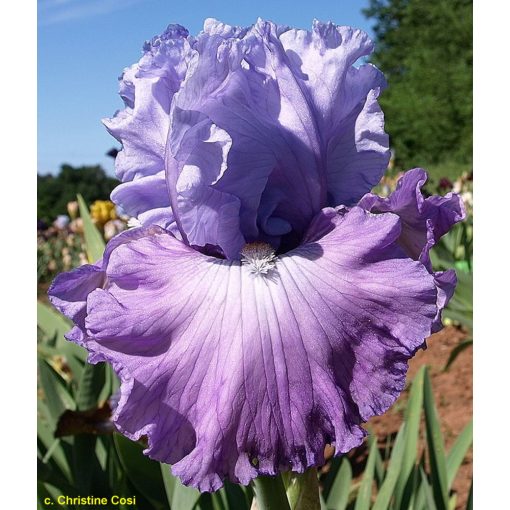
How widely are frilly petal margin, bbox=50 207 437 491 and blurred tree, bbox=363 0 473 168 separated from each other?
2.53 meters

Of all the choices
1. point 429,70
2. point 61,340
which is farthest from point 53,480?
point 429,70

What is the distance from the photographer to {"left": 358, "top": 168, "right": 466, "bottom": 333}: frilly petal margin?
0.62 meters

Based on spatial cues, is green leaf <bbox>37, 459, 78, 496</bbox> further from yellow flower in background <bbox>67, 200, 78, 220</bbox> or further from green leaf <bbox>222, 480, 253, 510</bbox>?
yellow flower in background <bbox>67, 200, 78, 220</bbox>

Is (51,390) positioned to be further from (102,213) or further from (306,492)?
(102,213)

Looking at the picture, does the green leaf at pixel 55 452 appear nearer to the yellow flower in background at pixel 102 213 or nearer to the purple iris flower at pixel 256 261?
the purple iris flower at pixel 256 261

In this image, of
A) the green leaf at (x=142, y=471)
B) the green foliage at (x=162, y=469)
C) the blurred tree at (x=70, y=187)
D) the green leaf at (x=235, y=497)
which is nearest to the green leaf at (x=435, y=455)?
the green foliage at (x=162, y=469)

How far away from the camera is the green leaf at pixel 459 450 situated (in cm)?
131

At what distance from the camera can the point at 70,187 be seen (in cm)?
518

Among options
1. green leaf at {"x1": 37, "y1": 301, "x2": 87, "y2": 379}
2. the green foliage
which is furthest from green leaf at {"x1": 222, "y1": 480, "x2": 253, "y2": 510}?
green leaf at {"x1": 37, "y1": 301, "x2": 87, "y2": 379}

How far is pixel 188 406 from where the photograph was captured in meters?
0.55

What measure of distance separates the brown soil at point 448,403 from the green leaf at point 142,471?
991mm

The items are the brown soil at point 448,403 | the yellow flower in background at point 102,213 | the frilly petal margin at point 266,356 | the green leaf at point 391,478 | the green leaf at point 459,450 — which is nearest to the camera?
the frilly petal margin at point 266,356
